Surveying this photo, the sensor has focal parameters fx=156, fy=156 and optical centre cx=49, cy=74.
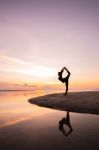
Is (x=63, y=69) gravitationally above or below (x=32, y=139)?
above

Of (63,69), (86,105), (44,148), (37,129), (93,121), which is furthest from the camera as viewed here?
(63,69)

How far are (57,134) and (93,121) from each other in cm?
370

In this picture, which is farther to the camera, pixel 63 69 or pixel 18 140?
pixel 63 69

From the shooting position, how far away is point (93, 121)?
35.0 ft

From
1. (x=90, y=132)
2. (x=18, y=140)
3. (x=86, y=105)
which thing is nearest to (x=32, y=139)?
(x=18, y=140)

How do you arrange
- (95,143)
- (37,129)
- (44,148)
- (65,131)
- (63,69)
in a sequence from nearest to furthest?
(44,148), (95,143), (65,131), (37,129), (63,69)

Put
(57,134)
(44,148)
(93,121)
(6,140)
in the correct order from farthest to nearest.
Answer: (93,121) < (57,134) < (6,140) < (44,148)

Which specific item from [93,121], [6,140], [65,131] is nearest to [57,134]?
[65,131]

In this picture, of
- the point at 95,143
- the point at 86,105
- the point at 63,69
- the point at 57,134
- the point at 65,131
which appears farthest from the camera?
the point at 63,69

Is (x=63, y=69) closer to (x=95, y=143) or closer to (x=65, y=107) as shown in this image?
(x=65, y=107)

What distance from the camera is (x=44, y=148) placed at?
6.31 metres

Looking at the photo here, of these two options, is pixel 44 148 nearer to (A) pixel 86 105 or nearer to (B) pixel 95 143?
(B) pixel 95 143

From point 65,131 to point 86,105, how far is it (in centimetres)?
768

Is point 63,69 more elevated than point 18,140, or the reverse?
point 63,69
